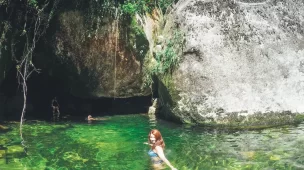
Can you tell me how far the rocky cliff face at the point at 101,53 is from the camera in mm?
12203

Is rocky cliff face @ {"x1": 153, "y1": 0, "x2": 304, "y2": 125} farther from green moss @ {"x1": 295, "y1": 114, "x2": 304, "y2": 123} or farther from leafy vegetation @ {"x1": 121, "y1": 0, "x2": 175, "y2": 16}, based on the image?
leafy vegetation @ {"x1": 121, "y1": 0, "x2": 175, "y2": 16}

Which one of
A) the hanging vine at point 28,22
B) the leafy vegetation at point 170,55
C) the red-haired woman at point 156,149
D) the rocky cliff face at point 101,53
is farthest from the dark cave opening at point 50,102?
the red-haired woman at point 156,149

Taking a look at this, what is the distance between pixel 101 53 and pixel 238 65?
4112 mm

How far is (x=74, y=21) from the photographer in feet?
40.0

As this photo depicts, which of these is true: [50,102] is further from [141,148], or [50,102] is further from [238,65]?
[238,65]

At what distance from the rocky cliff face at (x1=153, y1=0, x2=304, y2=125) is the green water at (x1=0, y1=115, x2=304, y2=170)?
1.95 ft

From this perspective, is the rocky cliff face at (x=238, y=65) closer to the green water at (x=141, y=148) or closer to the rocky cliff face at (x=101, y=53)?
the green water at (x=141, y=148)

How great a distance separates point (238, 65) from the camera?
1103cm

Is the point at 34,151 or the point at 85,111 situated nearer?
the point at 34,151

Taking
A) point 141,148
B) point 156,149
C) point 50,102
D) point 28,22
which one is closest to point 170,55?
point 141,148

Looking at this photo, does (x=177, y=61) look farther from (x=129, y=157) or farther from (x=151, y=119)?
(x=129, y=157)

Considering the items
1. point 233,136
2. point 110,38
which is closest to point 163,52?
point 110,38

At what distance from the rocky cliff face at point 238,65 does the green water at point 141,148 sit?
0.59 m

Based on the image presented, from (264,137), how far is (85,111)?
6.76m
